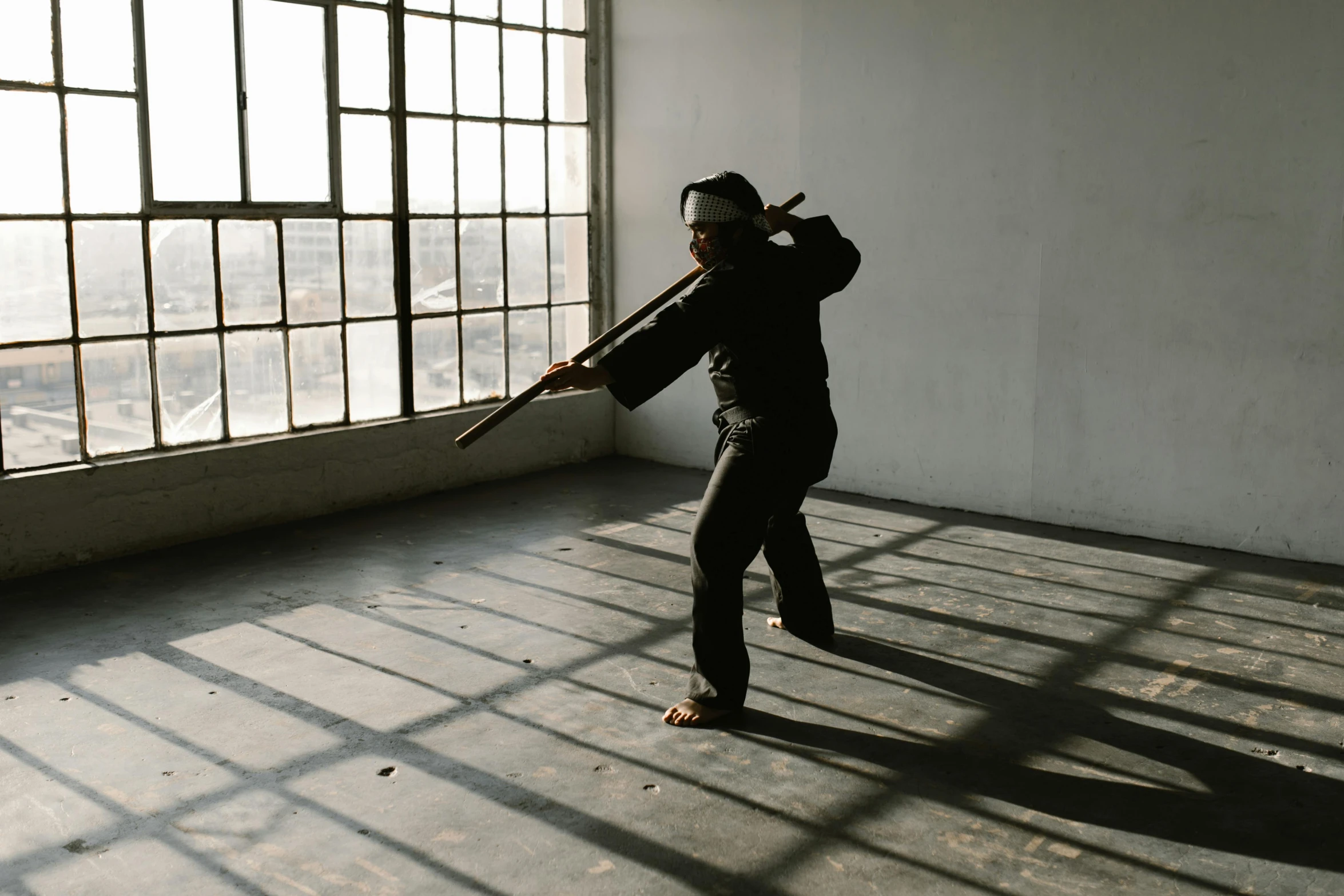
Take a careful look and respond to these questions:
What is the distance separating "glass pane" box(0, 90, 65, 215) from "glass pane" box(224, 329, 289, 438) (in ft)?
2.86

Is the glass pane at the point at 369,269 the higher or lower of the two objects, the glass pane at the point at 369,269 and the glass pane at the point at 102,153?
the lower

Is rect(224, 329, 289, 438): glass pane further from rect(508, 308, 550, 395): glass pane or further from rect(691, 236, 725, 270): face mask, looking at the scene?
rect(691, 236, 725, 270): face mask

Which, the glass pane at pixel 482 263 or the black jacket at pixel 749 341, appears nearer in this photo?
the black jacket at pixel 749 341

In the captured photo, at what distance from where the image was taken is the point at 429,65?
5.55 m

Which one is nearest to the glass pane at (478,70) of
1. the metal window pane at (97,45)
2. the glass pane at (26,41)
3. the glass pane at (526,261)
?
the glass pane at (526,261)

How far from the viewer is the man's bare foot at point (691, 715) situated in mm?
3117

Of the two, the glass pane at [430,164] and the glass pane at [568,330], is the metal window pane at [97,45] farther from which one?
the glass pane at [568,330]

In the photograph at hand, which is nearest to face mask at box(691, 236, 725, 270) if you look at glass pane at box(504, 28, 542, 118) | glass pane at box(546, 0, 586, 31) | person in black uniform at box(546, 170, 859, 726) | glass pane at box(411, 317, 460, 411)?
person in black uniform at box(546, 170, 859, 726)

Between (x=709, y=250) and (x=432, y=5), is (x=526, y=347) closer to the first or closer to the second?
(x=432, y=5)

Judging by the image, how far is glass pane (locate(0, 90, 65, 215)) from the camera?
419cm

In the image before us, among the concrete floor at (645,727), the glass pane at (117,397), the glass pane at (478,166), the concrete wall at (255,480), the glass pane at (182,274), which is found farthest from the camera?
the glass pane at (478,166)

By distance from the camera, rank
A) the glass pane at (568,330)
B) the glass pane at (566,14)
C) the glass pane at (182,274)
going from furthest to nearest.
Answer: the glass pane at (568,330) → the glass pane at (566,14) → the glass pane at (182,274)

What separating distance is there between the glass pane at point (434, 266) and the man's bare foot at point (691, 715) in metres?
3.04

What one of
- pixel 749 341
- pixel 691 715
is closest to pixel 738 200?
pixel 749 341
